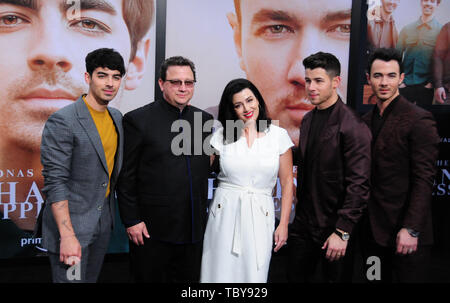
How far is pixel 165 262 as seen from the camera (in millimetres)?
2398

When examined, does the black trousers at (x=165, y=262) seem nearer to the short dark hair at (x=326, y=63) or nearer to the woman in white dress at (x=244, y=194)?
the woman in white dress at (x=244, y=194)

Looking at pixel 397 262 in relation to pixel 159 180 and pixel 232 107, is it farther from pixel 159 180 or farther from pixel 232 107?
pixel 159 180

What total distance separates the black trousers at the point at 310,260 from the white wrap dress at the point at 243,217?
0.24 m

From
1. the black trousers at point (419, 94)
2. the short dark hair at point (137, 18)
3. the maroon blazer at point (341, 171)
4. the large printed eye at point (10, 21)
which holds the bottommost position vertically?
the maroon blazer at point (341, 171)

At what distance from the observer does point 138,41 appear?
151 inches

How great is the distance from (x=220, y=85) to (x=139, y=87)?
86 cm

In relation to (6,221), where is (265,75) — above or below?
above

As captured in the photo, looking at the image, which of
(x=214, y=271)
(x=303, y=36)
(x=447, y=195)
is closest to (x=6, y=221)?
(x=214, y=271)

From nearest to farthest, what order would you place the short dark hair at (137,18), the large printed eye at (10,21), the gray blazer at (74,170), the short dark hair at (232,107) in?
1. the gray blazer at (74,170)
2. the short dark hair at (232,107)
3. the large printed eye at (10,21)
4. the short dark hair at (137,18)

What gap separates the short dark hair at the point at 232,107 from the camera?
2.36 meters

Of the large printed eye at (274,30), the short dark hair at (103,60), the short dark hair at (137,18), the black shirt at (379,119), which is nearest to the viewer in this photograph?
the short dark hair at (103,60)

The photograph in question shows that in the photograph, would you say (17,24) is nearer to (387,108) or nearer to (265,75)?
(265,75)

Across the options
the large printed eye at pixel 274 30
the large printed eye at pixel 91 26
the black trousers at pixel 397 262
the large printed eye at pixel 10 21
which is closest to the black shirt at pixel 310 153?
the black trousers at pixel 397 262

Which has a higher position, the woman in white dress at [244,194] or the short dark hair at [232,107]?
the short dark hair at [232,107]
